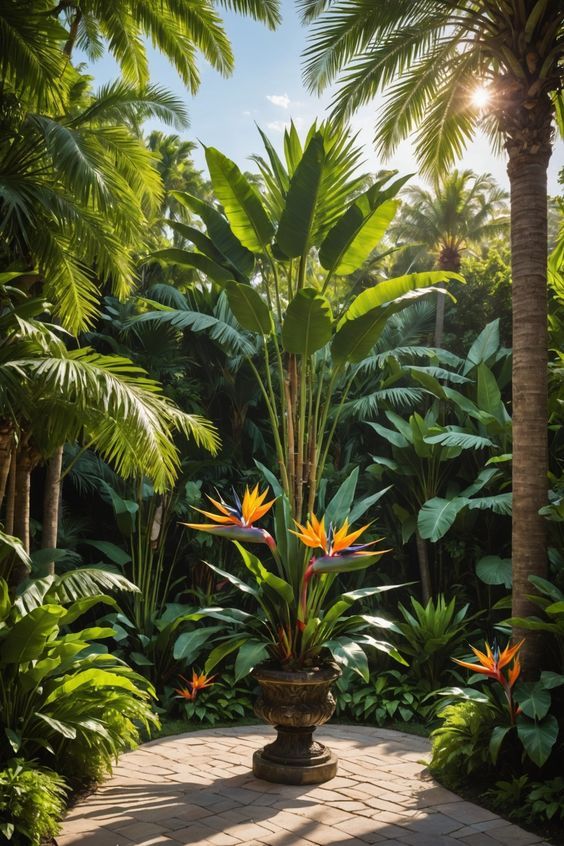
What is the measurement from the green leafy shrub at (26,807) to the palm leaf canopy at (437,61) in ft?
18.2

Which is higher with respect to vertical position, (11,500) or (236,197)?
(236,197)

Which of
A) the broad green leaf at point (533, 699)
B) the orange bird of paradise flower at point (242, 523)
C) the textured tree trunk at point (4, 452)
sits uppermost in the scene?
the textured tree trunk at point (4, 452)

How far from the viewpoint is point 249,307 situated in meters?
6.13

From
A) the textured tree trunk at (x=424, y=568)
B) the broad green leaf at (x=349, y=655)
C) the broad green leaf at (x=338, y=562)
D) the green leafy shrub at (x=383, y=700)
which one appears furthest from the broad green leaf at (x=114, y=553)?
the broad green leaf at (x=338, y=562)

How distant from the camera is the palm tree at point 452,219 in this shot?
1595 cm

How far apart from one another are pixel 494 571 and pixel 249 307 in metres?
4.07

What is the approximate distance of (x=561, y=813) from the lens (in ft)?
14.9

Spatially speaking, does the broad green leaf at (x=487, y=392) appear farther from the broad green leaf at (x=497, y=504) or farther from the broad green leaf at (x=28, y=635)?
the broad green leaf at (x=28, y=635)

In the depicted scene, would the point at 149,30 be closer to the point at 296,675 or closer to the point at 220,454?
the point at 220,454

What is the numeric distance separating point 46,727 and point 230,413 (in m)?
6.79

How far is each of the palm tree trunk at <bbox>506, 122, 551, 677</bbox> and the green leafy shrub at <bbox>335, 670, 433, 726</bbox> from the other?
9.24 feet

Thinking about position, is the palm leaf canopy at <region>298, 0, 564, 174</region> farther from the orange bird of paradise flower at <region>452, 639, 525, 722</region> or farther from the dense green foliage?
the orange bird of paradise flower at <region>452, 639, 525, 722</region>

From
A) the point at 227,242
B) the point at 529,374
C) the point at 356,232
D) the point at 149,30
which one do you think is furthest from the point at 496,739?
the point at 149,30

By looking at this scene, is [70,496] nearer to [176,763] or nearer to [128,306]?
[128,306]
